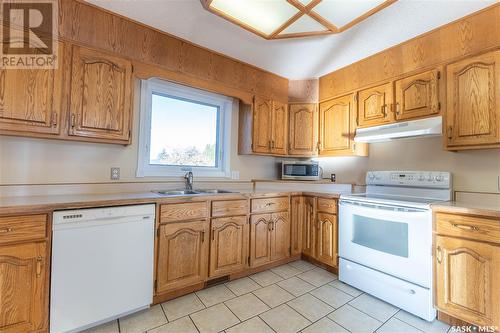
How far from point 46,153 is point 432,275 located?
10.6ft

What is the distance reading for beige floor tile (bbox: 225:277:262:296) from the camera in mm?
2098

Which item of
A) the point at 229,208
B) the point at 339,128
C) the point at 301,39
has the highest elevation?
the point at 301,39

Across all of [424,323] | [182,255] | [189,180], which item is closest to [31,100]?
[189,180]

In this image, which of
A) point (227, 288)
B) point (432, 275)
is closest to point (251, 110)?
point (227, 288)

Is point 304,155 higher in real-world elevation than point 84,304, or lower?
higher

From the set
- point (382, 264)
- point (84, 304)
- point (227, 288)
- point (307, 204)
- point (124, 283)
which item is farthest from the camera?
point (307, 204)

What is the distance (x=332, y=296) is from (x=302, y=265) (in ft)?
2.28

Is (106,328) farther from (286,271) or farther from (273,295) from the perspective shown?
(286,271)

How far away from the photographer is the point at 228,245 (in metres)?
2.23

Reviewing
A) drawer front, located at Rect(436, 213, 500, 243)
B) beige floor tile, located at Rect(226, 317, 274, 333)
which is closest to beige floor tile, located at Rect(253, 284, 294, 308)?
beige floor tile, located at Rect(226, 317, 274, 333)

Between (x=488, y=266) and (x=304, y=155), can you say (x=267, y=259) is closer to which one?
(x=304, y=155)

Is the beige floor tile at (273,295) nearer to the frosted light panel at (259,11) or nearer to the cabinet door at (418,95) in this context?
the cabinet door at (418,95)

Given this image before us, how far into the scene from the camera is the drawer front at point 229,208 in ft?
7.02

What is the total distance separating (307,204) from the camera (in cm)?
275
